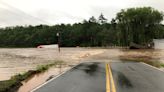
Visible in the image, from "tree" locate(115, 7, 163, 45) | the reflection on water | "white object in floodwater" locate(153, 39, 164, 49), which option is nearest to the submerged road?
the reflection on water

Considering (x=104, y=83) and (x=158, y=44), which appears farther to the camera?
(x=158, y=44)

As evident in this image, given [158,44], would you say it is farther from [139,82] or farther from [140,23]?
[139,82]

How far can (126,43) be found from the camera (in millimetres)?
92000

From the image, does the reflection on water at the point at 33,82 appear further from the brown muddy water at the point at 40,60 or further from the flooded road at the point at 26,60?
the flooded road at the point at 26,60

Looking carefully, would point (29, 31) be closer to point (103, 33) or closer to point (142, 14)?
point (103, 33)

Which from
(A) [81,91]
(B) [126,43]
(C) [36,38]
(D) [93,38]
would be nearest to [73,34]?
(D) [93,38]

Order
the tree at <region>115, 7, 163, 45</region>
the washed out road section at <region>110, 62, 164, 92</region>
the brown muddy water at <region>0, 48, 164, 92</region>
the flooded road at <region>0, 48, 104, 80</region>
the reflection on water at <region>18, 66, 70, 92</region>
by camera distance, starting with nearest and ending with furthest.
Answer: the washed out road section at <region>110, 62, 164, 92</region> < the reflection on water at <region>18, 66, 70, 92</region> < the brown muddy water at <region>0, 48, 164, 92</region> < the flooded road at <region>0, 48, 104, 80</region> < the tree at <region>115, 7, 163, 45</region>

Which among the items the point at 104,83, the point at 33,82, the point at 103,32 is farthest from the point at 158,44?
the point at 104,83

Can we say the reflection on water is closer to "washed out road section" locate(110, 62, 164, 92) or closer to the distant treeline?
"washed out road section" locate(110, 62, 164, 92)

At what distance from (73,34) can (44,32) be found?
19554 mm

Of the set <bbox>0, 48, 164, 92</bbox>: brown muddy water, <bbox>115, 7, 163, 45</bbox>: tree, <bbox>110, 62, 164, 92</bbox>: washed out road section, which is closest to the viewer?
<bbox>110, 62, 164, 92</bbox>: washed out road section

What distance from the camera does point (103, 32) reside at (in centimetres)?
13562

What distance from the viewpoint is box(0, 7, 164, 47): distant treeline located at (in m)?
83.2

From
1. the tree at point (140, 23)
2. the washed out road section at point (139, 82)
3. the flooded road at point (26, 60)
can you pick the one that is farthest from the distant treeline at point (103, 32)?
the washed out road section at point (139, 82)
